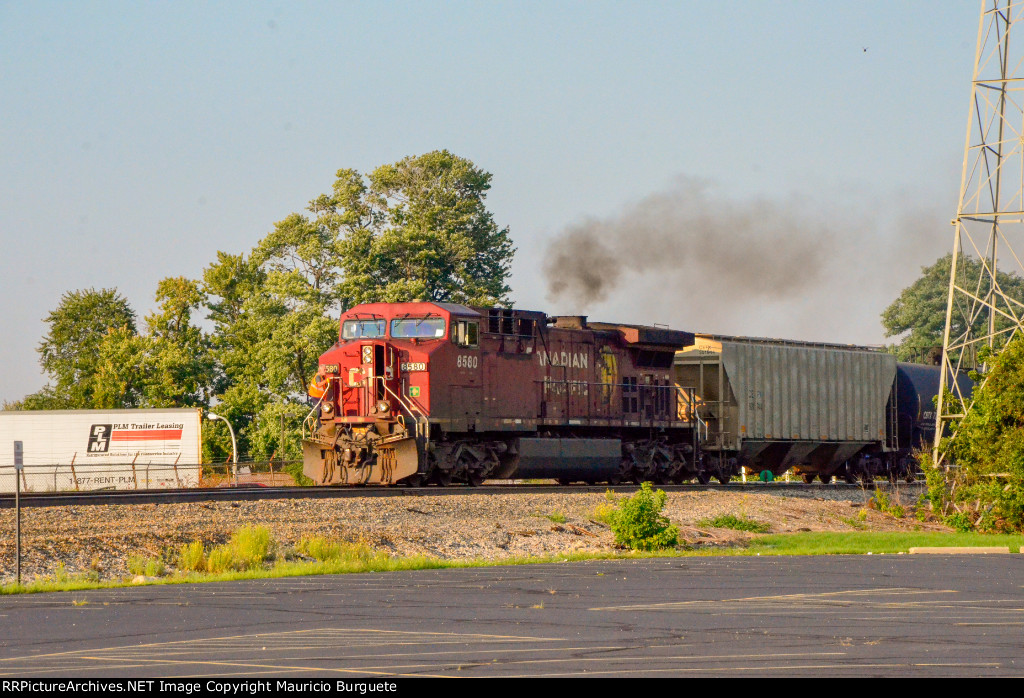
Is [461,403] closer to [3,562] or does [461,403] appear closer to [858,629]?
[3,562]

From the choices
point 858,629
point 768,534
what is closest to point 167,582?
point 858,629

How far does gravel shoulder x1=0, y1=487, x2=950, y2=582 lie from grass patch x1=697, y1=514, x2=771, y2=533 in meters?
0.24

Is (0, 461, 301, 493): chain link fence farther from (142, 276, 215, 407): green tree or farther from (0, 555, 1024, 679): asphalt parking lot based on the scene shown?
(0, 555, 1024, 679): asphalt parking lot

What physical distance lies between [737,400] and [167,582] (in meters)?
20.8

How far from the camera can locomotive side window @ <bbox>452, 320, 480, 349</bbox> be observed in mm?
30156

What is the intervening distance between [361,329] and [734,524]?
10.2 m

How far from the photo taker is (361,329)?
31203 mm

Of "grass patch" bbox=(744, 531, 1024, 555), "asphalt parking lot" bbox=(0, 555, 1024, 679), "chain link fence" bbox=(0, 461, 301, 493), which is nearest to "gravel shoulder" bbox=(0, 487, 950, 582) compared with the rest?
"grass patch" bbox=(744, 531, 1024, 555)

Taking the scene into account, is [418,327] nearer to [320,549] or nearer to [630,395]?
[630,395]

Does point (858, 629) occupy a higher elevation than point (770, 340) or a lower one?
lower

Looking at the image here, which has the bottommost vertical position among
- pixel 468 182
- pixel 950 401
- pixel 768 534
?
pixel 768 534

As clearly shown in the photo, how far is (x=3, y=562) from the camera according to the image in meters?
19.2

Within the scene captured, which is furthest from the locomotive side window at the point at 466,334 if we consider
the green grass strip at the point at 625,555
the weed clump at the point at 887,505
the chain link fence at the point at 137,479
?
the chain link fence at the point at 137,479

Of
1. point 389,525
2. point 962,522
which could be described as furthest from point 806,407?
point 389,525
